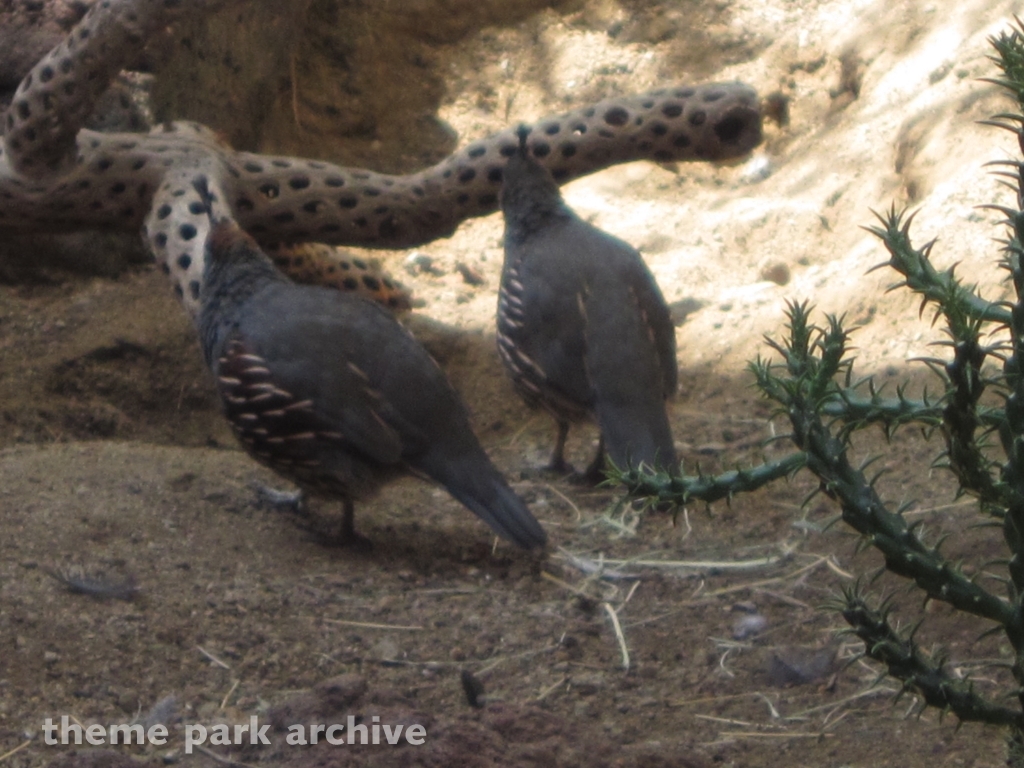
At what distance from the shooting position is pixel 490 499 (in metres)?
3.94

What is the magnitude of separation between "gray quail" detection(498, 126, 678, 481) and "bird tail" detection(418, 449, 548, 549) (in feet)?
1.73

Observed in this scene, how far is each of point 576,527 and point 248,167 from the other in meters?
2.33

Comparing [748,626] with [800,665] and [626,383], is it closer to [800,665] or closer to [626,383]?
[800,665]

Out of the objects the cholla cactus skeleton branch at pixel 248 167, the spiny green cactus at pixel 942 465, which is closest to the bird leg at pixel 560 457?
the cholla cactus skeleton branch at pixel 248 167

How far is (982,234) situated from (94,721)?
166 inches

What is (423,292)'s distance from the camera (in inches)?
268

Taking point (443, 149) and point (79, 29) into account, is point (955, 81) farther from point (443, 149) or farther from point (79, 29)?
point (79, 29)

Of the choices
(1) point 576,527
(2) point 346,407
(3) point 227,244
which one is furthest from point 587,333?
(3) point 227,244

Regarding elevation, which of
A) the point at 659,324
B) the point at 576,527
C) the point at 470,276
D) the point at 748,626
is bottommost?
the point at 576,527

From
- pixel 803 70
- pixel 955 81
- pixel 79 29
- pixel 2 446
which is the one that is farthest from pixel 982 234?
pixel 2 446

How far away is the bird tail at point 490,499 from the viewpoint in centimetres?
389

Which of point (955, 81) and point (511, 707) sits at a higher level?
point (955, 81)

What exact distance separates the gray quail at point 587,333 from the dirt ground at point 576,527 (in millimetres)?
351

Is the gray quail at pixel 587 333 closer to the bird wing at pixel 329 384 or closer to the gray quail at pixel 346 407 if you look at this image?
the gray quail at pixel 346 407
